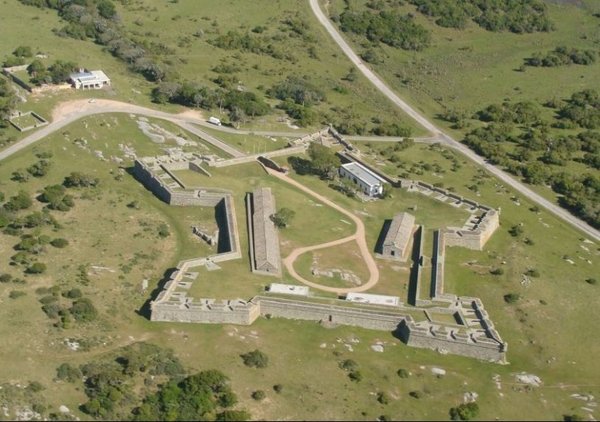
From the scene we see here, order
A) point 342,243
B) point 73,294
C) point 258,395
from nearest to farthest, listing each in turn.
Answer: point 258,395 < point 73,294 < point 342,243

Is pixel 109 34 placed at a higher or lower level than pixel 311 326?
higher

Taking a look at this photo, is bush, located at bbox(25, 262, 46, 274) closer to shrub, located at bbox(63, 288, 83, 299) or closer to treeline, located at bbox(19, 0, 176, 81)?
shrub, located at bbox(63, 288, 83, 299)

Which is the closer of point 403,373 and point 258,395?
point 258,395

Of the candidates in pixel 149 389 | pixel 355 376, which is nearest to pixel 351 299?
pixel 355 376

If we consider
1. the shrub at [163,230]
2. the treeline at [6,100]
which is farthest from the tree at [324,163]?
the treeline at [6,100]

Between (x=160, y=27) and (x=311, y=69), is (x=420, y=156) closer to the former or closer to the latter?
(x=311, y=69)

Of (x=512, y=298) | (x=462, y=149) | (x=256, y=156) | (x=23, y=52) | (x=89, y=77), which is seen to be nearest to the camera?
(x=512, y=298)

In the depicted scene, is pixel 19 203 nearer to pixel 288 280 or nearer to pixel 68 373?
pixel 68 373

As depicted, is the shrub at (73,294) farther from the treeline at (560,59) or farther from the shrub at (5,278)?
the treeline at (560,59)
